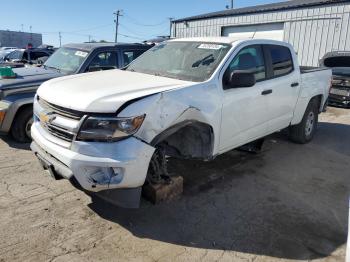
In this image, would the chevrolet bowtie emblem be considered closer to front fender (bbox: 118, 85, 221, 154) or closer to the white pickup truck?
the white pickup truck

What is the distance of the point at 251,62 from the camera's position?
4.69m

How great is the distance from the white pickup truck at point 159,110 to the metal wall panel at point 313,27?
27.8ft

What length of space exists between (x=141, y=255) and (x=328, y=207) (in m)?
2.38

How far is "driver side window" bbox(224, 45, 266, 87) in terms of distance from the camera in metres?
4.33

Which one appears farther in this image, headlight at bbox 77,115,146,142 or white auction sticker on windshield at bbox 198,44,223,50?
white auction sticker on windshield at bbox 198,44,223,50

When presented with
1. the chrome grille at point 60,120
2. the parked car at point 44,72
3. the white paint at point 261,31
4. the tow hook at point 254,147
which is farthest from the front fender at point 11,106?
the white paint at point 261,31

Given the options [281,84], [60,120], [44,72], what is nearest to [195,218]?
[60,120]

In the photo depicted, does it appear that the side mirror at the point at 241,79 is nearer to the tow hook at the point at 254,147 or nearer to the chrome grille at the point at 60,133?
the tow hook at the point at 254,147

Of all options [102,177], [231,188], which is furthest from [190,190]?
[102,177]

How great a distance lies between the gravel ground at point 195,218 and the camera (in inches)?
123

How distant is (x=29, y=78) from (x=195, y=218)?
13.1 feet

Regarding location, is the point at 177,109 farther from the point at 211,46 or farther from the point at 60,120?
the point at 211,46

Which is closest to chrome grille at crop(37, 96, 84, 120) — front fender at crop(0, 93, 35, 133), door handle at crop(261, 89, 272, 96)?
front fender at crop(0, 93, 35, 133)

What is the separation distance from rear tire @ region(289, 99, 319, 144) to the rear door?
0.76m
